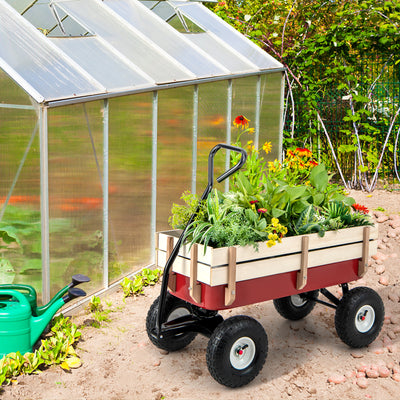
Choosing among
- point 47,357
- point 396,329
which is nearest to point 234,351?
point 47,357

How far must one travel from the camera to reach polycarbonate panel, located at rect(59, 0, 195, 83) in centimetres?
612

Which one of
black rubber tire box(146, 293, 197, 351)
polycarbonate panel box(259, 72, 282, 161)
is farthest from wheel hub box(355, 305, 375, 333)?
polycarbonate panel box(259, 72, 282, 161)

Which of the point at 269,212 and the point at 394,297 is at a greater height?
the point at 269,212

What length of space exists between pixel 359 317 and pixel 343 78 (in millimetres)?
5219

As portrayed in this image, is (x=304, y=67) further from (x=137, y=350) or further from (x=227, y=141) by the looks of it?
(x=137, y=350)

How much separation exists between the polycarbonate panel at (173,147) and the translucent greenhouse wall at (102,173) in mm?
10

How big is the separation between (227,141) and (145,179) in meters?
1.86

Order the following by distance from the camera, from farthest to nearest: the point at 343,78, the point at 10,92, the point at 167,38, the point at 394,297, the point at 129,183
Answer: the point at 343,78 < the point at 167,38 < the point at 129,183 < the point at 394,297 < the point at 10,92

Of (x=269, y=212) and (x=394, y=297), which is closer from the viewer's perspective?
(x=269, y=212)

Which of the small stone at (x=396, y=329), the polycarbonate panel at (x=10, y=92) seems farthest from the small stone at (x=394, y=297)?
the polycarbonate panel at (x=10, y=92)

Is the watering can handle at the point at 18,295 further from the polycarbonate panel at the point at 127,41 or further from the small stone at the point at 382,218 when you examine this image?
the small stone at the point at 382,218

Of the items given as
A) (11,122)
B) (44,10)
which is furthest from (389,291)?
(44,10)

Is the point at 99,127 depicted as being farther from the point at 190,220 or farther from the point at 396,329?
the point at 396,329

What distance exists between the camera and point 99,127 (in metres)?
5.20
